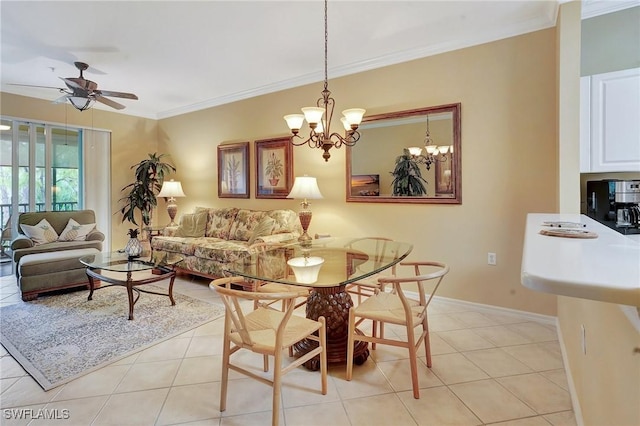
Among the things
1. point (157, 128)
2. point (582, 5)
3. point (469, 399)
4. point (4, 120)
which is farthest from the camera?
point (157, 128)

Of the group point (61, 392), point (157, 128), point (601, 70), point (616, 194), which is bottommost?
point (61, 392)

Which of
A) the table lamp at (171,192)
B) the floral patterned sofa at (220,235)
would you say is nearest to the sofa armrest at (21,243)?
the floral patterned sofa at (220,235)

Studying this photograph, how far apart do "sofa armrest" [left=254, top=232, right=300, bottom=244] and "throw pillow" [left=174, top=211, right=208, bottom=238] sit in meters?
1.44

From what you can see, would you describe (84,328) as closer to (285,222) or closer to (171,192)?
(285,222)

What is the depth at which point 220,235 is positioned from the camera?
15.6 feet

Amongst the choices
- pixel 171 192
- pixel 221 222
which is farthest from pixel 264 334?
pixel 171 192

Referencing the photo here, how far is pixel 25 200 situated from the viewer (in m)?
4.88

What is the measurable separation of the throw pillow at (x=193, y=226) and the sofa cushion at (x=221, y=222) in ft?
0.26

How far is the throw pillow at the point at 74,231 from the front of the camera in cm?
447

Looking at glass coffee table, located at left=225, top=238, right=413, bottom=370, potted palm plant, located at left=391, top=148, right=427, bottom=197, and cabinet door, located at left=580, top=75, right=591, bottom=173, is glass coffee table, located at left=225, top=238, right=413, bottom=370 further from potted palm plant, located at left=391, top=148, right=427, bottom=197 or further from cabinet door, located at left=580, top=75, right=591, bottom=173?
cabinet door, located at left=580, top=75, right=591, bottom=173

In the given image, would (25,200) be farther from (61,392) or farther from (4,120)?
(61,392)

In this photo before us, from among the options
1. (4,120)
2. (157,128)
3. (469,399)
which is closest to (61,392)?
(469,399)

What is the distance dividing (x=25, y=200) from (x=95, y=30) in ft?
10.8

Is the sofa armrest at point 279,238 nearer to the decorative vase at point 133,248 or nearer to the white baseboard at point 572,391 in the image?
the decorative vase at point 133,248
